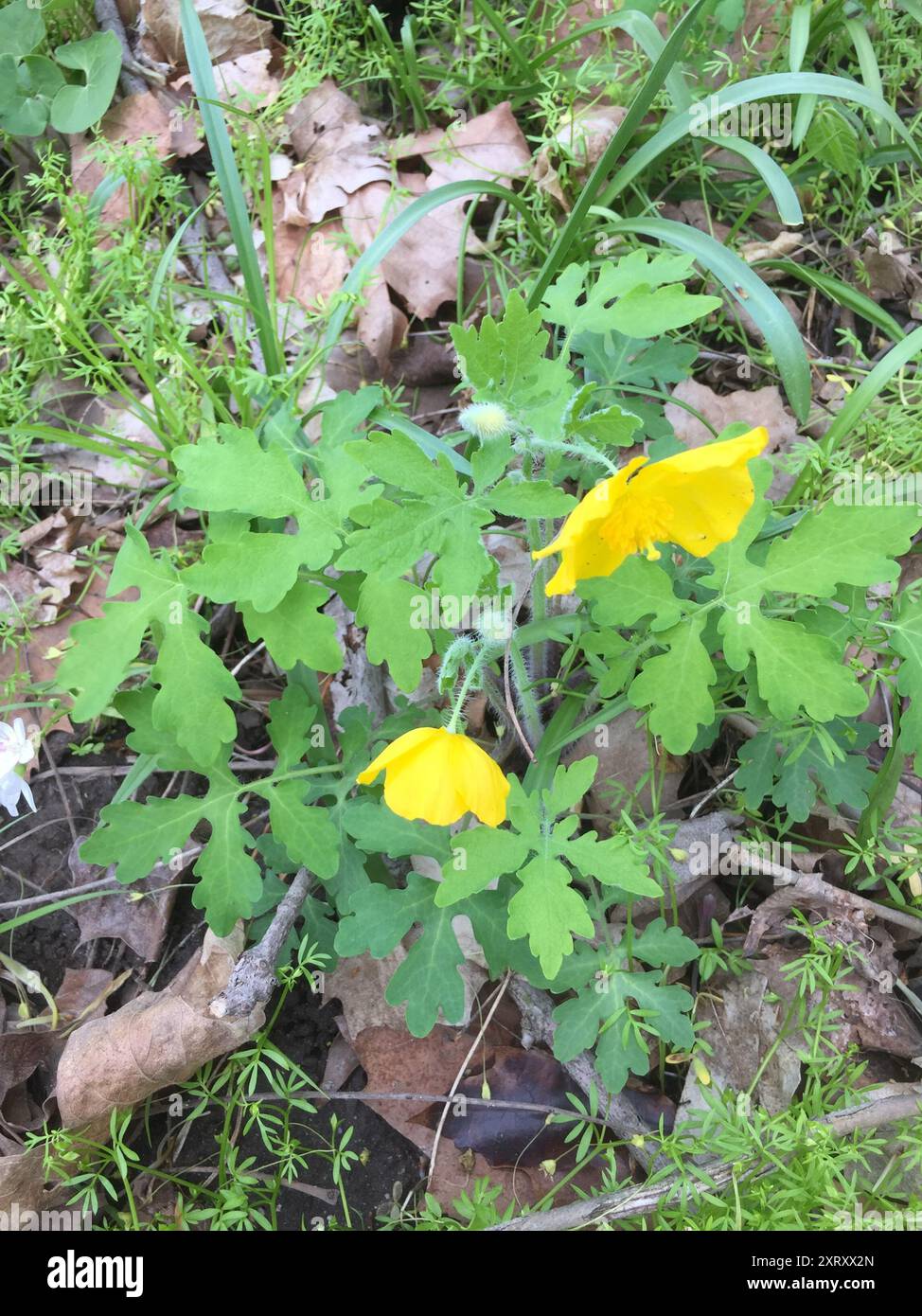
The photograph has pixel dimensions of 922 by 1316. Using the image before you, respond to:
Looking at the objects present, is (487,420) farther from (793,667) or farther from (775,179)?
(775,179)

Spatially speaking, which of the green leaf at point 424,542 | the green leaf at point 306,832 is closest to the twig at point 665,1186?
the green leaf at point 306,832

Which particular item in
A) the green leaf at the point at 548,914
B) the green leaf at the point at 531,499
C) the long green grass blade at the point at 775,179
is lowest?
the green leaf at the point at 548,914

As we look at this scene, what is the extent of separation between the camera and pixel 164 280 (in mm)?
3066

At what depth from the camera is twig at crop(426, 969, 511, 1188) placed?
2.28 m

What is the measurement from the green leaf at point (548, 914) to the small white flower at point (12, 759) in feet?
4.52

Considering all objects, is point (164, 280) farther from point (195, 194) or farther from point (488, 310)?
point (488, 310)

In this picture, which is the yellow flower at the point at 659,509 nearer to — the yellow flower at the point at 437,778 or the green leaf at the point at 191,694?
the yellow flower at the point at 437,778

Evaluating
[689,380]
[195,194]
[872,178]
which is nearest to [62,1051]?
[689,380]

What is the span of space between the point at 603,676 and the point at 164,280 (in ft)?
6.71

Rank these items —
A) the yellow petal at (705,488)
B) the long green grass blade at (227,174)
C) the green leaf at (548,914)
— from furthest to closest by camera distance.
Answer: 1. the long green grass blade at (227,174)
2. the green leaf at (548,914)
3. the yellow petal at (705,488)

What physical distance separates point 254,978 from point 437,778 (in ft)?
2.45

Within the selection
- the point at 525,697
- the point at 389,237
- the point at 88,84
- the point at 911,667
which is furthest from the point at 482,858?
the point at 88,84

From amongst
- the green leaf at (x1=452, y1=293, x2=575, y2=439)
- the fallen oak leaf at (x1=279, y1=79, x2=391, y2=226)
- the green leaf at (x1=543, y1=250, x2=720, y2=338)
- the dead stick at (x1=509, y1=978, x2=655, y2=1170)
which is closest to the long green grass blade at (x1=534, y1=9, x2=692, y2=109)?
the fallen oak leaf at (x1=279, y1=79, x2=391, y2=226)

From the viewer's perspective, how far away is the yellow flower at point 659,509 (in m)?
1.57
